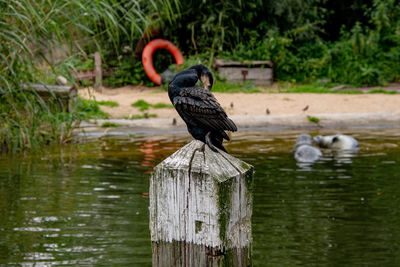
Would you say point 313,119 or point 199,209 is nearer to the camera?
point 199,209

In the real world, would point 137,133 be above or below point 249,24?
below

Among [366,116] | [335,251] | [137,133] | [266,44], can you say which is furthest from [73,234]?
[266,44]

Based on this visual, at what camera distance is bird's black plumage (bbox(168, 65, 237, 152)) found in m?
2.63

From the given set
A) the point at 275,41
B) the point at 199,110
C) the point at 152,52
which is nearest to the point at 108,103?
the point at 152,52

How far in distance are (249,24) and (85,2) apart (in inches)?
467

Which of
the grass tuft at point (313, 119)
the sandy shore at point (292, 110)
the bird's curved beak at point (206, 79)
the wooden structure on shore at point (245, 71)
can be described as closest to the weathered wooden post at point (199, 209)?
the bird's curved beak at point (206, 79)

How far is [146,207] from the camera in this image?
576 centimetres

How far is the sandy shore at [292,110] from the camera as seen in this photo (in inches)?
432

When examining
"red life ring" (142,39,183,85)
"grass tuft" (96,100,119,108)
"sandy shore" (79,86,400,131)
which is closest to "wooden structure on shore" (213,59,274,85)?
"red life ring" (142,39,183,85)

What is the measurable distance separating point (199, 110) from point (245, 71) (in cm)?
1325

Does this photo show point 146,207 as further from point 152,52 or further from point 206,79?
point 152,52

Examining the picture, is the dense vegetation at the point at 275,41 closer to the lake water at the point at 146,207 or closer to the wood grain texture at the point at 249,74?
the wood grain texture at the point at 249,74

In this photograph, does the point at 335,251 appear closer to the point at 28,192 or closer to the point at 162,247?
the point at 162,247

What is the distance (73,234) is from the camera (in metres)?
4.93
